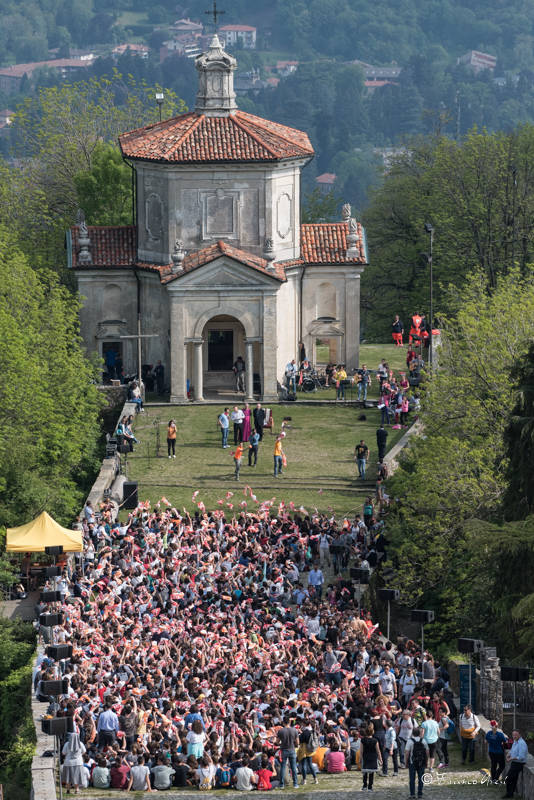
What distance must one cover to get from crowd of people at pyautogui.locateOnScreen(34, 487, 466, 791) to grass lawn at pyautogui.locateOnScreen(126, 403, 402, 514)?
14.3ft

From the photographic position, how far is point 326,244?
253ft

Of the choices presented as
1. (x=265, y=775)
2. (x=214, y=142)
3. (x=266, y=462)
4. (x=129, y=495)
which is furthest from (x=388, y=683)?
(x=214, y=142)

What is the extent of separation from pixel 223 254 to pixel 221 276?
2.74 feet

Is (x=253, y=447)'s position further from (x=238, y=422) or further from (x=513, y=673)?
(x=513, y=673)

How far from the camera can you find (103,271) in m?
76.2

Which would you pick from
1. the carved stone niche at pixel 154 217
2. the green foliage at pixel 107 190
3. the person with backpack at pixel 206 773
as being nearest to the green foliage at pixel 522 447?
the person with backpack at pixel 206 773

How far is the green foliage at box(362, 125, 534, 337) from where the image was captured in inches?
3573

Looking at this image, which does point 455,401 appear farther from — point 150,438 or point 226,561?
point 150,438

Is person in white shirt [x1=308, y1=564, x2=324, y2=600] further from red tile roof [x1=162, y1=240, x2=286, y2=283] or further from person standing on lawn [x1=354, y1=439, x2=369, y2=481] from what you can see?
red tile roof [x1=162, y1=240, x2=286, y2=283]

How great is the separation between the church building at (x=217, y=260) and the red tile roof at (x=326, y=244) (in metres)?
0.04

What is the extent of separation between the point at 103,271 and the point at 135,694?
37.6 m

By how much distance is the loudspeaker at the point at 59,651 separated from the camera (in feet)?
137

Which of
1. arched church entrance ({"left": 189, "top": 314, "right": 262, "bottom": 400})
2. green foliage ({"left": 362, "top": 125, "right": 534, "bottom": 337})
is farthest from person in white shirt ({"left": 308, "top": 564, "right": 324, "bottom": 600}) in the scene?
green foliage ({"left": 362, "top": 125, "right": 534, "bottom": 337})

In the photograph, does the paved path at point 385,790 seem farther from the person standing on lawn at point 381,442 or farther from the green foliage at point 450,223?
the green foliage at point 450,223
